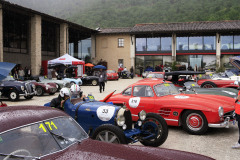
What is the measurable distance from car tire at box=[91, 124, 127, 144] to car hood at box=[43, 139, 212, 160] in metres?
1.31

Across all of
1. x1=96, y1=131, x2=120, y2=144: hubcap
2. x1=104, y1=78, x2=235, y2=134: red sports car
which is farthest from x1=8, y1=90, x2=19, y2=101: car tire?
x1=96, y1=131, x2=120, y2=144: hubcap

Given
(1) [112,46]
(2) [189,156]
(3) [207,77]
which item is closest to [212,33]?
(1) [112,46]

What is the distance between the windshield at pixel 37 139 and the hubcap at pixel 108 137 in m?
1.37

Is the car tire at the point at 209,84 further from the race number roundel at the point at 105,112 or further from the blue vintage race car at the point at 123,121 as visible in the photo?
the race number roundel at the point at 105,112

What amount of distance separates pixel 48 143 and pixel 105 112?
2456mm

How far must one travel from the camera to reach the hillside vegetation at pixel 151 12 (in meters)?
57.9

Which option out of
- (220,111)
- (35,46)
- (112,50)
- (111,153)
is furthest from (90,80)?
(111,153)

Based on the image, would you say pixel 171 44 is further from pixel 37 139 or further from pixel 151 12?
pixel 151 12

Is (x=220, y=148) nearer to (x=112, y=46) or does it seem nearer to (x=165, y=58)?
(x=165, y=58)

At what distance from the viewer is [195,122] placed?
6.24 m

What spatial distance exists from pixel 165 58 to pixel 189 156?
3177cm

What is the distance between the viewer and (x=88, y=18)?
7625 centimetres

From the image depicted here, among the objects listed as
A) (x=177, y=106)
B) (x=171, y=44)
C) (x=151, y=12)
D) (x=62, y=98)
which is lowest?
(x=177, y=106)

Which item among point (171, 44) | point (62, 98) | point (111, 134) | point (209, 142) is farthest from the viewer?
point (171, 44)
